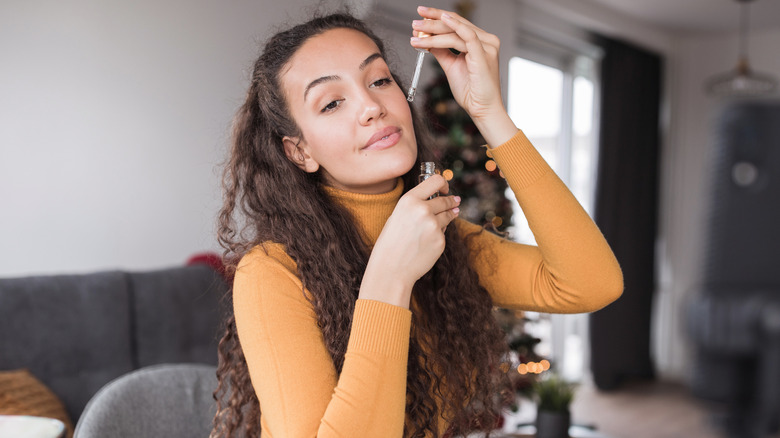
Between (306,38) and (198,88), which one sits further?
(198,88)

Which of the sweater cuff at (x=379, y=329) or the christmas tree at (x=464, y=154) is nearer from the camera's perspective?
the sweater cuff at (x=379, y=329)

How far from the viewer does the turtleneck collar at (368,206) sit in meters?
1.11

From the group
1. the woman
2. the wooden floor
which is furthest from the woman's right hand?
the wooden floor

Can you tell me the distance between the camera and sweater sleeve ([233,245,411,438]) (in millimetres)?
823

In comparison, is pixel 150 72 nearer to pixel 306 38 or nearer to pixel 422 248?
pixel 306 38

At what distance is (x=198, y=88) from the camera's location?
10.2 feet

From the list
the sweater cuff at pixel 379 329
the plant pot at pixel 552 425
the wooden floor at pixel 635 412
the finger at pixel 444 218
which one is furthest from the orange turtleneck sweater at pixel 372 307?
the wooden floor at pixel 635 412

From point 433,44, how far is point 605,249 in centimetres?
42

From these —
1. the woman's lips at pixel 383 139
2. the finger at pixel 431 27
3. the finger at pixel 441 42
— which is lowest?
the woman's lips at pixel 383 139

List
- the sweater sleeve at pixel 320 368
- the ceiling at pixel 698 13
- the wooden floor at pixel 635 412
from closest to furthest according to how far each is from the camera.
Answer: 1. the sweater sleeve at pixel 320 368
2. the wooden floor at pixel 635 412
3. the ceiling at pixel 698 13

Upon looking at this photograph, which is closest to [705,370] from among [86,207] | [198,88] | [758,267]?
[758,267]

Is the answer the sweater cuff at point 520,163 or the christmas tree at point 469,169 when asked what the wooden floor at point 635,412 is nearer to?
the christmas tree at point 469,169

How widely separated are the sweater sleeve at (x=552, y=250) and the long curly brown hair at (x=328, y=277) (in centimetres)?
10

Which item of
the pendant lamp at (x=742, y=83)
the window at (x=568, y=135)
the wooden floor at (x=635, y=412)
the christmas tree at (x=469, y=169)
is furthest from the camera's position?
the window at (x=568, y=135)
